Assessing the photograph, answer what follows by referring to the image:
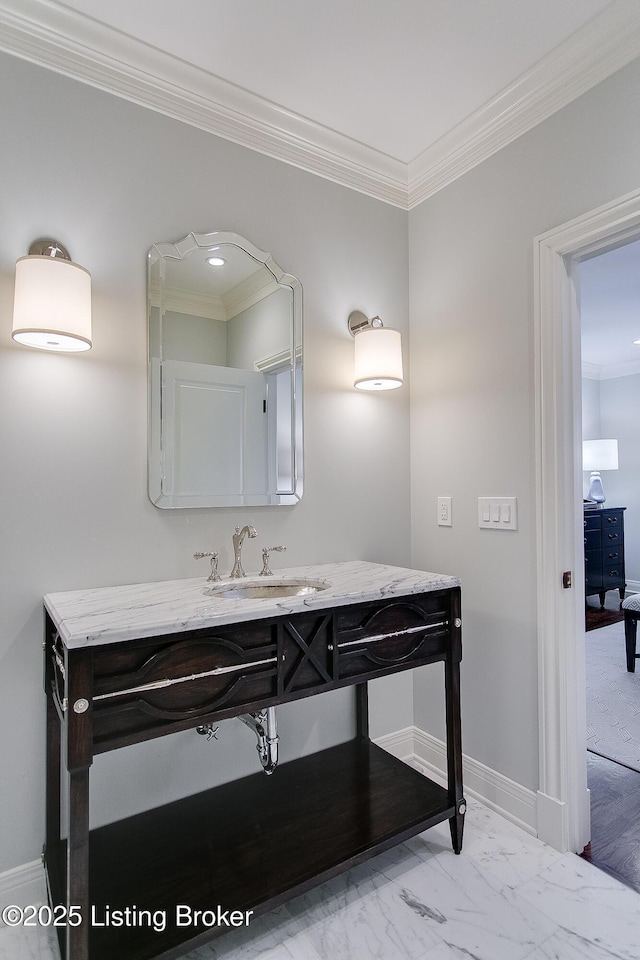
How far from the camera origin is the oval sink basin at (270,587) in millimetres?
1703

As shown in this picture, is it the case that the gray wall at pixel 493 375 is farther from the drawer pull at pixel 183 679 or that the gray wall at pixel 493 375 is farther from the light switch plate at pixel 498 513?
the drawer pull at pixel 183 679

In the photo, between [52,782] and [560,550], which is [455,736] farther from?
[52,782]

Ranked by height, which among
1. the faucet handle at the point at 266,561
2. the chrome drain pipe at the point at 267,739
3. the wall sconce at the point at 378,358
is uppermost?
the wall sconce at the point at 378,358

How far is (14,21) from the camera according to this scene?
1.49 m

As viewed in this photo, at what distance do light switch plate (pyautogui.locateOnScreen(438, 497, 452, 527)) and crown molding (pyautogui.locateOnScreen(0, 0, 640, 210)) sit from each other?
4.27 ft

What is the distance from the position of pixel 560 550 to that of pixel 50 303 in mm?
1696

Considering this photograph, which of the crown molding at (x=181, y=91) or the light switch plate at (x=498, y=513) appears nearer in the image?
the crown molding at (x=181, y=91)

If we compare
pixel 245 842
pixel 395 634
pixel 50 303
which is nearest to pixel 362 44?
pixel 50 303

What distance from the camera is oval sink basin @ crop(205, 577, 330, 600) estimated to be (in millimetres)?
1703

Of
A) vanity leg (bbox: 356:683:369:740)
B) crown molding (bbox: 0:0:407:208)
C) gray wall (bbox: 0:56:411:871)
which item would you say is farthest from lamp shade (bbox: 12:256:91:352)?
vanity leg (bbox: 356:683:369:740)

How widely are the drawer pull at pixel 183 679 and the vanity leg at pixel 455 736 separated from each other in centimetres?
66

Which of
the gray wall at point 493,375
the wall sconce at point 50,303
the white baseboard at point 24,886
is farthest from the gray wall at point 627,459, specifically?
the white baseboard at point 24,886

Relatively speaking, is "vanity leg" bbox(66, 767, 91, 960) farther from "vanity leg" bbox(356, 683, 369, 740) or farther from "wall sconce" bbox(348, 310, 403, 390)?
"wall sconce" bbox(348, 310, 403, 390)

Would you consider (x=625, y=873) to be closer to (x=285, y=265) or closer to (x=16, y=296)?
(x=285, y=265)
